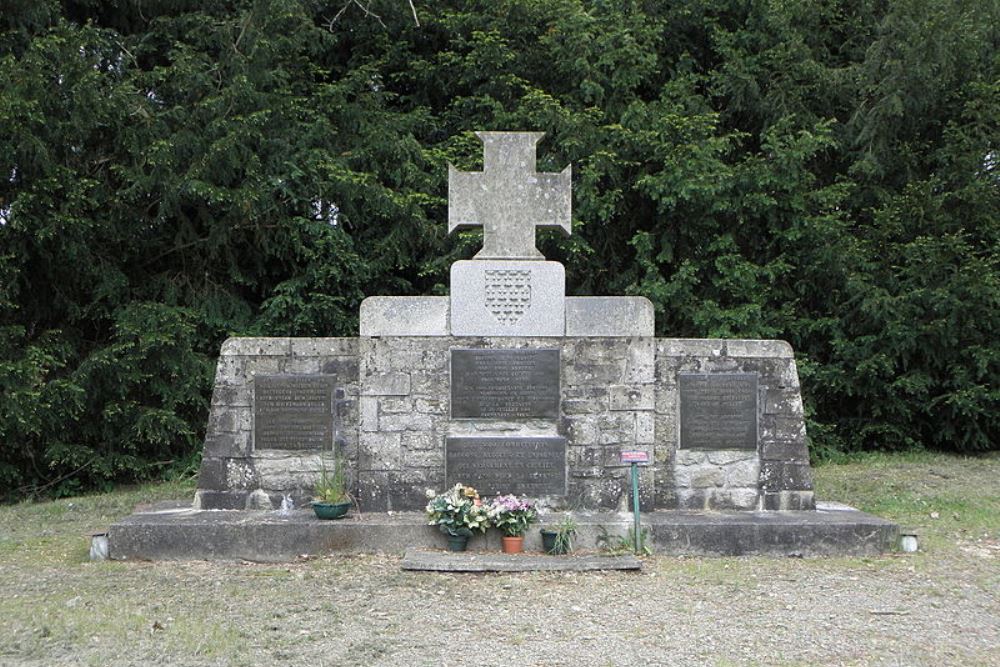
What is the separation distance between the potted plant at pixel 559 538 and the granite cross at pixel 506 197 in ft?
6.80

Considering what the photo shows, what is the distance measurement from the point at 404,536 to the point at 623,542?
61.7 inches

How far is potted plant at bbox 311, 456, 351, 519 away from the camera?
6.48 meters

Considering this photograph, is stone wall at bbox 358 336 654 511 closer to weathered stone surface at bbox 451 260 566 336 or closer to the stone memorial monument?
the stone memorial monument

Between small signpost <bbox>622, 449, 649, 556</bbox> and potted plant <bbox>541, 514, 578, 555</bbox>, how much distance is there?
0.43 metres

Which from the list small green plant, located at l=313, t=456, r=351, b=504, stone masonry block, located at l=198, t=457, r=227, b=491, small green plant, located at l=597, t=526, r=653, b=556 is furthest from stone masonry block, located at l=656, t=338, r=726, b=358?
stone masonry block, located at l=198, t=457, r=227, b=491

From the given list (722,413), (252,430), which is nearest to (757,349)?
(722,413)

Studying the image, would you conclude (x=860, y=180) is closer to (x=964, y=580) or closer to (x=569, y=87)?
(x=569, y=87)

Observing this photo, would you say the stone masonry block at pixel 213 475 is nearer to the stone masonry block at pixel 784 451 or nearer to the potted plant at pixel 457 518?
the potted plant at pixel 457 518

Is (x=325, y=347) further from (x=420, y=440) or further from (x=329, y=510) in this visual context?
(x=329, y=510)

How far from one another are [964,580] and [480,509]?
3197 millimetres

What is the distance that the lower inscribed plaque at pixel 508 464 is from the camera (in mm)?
6766

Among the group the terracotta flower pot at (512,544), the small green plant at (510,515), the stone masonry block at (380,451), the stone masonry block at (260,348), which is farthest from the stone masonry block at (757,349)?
the stone masonry block at (260,348)

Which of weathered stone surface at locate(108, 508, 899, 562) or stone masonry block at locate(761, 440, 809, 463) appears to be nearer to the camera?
weathered stone surface at locate(108, 508, 899, 562)

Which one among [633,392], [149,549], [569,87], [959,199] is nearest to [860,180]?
[959,199]
